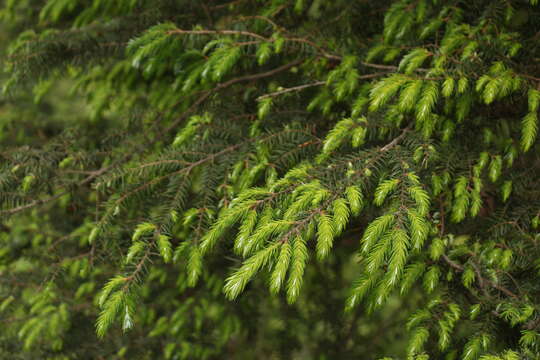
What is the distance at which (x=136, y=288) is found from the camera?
178cm

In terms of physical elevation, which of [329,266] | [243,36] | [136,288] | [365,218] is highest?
[243,36]

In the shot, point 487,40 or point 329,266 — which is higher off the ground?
point 487,40

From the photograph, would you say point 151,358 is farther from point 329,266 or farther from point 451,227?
point 451,227

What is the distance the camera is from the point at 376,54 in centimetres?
229

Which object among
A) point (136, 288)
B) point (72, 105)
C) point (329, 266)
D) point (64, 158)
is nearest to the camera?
point (136, 288)

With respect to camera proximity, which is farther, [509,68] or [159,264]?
[159,264]

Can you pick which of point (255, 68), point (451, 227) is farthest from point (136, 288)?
point (255, 68)

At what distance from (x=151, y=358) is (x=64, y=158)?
1531 millimetres

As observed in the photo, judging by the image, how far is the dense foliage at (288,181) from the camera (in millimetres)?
1697

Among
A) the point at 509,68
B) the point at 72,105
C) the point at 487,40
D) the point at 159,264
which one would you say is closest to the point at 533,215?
the point at 509,68

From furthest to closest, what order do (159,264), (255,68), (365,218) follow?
1. (159,264)
2. (255,68)
3. (365,218)

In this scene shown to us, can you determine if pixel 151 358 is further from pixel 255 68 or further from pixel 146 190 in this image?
pixel 255 68

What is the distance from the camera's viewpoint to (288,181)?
5.84ft

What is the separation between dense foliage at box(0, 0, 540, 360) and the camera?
1.70 metres
